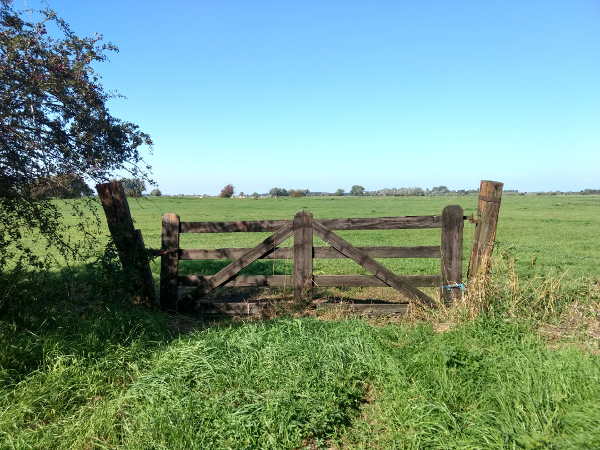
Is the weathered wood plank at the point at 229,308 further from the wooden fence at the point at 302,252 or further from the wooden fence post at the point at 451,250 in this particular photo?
the wooden fence post at the point at 451,250

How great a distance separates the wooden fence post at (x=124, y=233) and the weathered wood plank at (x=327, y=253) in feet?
2.13

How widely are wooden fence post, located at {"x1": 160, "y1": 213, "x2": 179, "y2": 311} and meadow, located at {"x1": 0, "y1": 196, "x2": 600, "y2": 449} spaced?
0.82 metres

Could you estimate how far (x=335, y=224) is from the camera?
252 inches

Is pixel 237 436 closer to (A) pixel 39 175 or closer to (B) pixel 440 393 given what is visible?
(B) pixel 440 393

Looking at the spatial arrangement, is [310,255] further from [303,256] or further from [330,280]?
[330,280]

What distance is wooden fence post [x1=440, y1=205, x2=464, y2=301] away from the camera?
20.1ft

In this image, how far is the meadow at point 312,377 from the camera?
10.3ft

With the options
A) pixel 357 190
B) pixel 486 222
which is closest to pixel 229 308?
pixel 486 222

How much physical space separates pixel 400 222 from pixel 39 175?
551 cm

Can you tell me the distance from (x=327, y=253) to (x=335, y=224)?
49cm

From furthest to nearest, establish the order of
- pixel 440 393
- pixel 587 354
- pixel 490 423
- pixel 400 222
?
pixel 400 222
pixel 587 354
pixel 440 393
pixel 490 423

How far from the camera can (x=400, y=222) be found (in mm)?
6227

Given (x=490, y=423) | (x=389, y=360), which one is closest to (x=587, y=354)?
(x=490, y=423)

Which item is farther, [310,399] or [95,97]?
[95,97]
